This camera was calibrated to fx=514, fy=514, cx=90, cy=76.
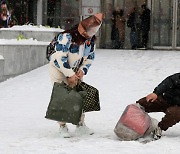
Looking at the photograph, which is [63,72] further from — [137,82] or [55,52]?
[137,82]

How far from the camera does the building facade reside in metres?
19.2

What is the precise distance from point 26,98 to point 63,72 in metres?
3.61

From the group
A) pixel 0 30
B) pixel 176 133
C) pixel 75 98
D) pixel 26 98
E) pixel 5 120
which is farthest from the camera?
pixel 0 30

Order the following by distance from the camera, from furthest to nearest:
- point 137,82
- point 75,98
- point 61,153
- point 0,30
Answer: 1. point 0,30
2. point 137,82
3. point 75,98
4. point 61,153

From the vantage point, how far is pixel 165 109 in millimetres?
5910

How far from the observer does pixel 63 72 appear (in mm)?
5711

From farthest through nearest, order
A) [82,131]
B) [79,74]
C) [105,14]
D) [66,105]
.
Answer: [105,14] → [82,131] → [79,74] → [66,105]

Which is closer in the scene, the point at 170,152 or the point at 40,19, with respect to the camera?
the point at 170,152

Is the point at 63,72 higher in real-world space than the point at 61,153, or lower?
higher

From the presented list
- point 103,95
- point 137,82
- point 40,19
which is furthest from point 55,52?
point 40,19

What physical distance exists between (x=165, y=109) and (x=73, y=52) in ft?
4.08

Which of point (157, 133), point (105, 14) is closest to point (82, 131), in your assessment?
point (157, 133)

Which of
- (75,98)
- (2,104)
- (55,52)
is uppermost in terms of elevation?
(55,52)

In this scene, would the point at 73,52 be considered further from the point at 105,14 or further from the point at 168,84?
the point at 105,14
